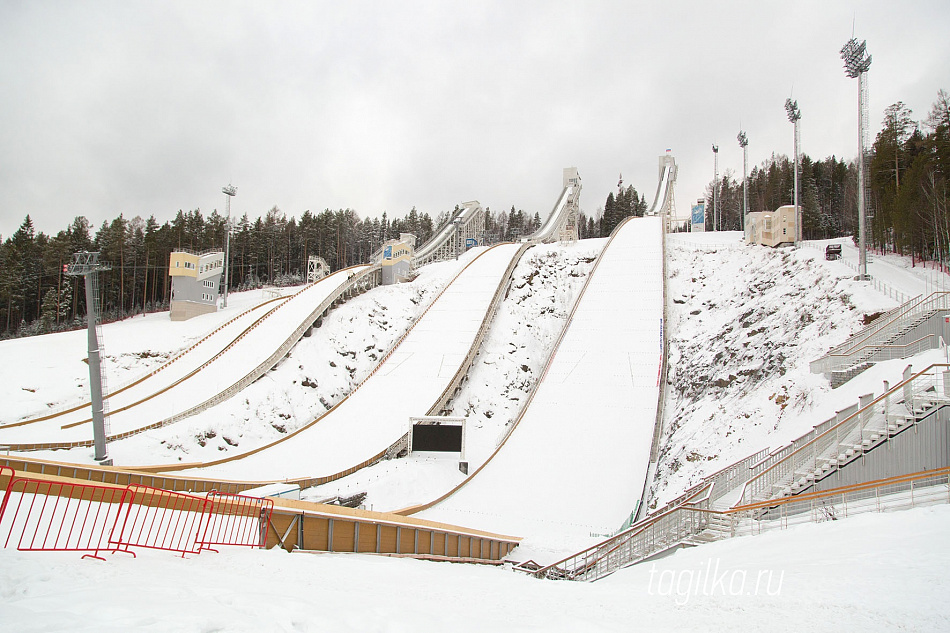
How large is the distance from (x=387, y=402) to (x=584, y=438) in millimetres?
7676

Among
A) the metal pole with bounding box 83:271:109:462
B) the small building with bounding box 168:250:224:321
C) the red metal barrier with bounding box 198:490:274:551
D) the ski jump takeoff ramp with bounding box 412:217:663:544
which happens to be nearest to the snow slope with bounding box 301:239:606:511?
the ski jump takeoff ramp with bounding box 412:217:663:544

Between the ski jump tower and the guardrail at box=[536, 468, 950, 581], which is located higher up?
the ski jump tower

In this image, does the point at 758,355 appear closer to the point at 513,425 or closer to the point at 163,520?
the point at 513,425

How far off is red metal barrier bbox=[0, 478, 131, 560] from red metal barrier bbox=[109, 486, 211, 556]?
18cm

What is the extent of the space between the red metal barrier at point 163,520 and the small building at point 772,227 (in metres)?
26.7

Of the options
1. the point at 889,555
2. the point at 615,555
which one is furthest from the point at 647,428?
the point at 889,555

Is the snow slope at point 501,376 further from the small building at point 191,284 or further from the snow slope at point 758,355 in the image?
the small building at point 191,284

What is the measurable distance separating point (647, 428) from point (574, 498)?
4337 millimetres

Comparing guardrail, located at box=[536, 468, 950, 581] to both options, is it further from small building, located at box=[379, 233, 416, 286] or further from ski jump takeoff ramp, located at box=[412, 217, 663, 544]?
small building, located at box=[379, 233, 416, 286]

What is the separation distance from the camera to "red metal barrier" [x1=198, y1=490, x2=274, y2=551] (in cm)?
643

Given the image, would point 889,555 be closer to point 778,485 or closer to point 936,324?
point 778,485

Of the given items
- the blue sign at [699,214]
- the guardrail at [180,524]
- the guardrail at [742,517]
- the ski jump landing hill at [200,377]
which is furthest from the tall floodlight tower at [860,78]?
the blue sign at [699,214]

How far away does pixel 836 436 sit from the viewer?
906cm

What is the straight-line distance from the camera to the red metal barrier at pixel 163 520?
18.4 feet
